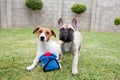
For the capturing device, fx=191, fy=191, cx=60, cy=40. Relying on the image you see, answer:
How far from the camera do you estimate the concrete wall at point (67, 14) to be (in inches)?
411

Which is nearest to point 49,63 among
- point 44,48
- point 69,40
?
point 44,48

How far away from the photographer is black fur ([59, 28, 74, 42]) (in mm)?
2680

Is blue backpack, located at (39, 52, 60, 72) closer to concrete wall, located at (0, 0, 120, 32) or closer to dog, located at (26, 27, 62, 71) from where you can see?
dog, located at (26, 27, 62, 71)

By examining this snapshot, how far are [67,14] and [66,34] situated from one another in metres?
8.11

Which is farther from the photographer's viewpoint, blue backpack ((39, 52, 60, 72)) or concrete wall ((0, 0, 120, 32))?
concrete wall ((0, 0, 120, 32))

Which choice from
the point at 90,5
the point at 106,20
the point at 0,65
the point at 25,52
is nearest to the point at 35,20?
the point at 90,5

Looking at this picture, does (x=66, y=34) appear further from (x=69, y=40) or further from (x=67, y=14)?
(x=67, y=14)

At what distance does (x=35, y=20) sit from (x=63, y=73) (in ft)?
27.1

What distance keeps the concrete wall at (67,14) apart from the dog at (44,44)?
7561mm

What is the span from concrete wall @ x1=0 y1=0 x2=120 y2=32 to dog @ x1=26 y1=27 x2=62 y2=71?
756 centimetres

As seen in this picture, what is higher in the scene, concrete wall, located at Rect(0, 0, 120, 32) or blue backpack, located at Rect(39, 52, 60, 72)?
concrete wall, located at Rect(0, 0, 120, 32)

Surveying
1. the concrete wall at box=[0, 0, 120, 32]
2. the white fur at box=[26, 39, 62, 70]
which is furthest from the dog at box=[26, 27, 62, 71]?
the concrete wall at box=[0, 0, 120, 32]

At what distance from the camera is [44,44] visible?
285 centimetres

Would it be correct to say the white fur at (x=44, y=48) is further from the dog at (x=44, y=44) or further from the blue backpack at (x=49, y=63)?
the blue backpack at (x=49, y=63)
